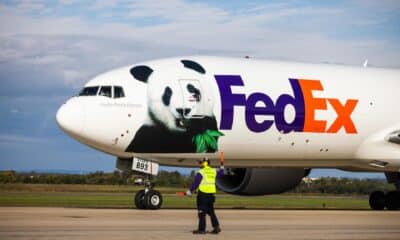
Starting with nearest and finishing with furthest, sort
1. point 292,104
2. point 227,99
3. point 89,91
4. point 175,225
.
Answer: point 175,225, point 89,91, point 227,99, point 292,104

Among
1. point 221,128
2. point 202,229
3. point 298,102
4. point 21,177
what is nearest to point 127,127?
point 221,128

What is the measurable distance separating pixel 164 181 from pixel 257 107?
79.3 feet

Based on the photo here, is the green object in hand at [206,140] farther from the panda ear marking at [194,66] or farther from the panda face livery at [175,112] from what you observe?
the panda ear marking at [194,66]

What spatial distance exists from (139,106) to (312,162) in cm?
697

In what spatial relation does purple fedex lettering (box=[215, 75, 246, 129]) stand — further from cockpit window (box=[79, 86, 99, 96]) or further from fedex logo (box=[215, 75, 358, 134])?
cockpit window (box=[79, 86, 99, 96])

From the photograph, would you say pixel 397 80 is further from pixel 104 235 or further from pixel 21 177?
pixel 21 177

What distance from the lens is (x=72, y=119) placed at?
85.0 feet

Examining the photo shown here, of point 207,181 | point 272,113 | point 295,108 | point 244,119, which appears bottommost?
point 207,181

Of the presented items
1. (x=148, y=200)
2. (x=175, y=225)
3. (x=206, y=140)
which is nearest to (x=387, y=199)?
(x=206, y=140)

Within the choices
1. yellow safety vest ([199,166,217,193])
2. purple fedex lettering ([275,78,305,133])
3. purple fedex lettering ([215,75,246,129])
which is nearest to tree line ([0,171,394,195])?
purple fedex lettering ([275,78,305,133])

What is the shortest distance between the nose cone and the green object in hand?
3458 millimetres

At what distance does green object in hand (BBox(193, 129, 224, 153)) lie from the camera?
89.5ft

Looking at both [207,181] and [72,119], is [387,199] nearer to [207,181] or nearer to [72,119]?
[72,119]

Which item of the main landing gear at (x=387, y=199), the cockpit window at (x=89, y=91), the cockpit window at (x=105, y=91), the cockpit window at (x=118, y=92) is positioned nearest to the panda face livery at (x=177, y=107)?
the cockpit window at (x=118, y=92)
